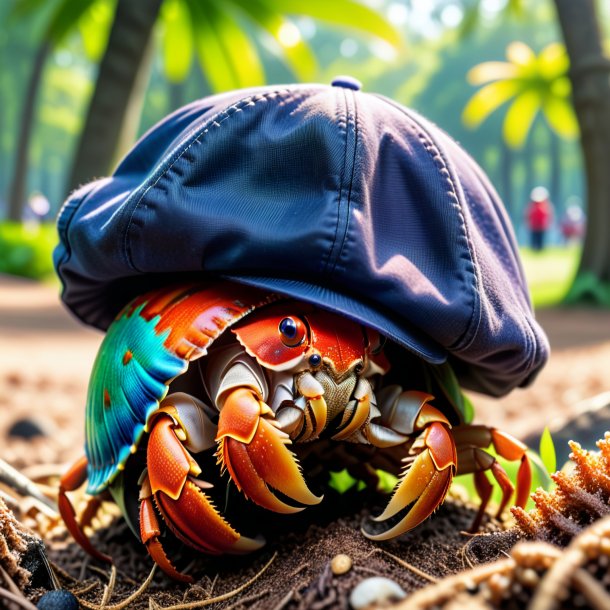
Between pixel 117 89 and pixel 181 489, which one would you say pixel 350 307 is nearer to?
pixel 181 489

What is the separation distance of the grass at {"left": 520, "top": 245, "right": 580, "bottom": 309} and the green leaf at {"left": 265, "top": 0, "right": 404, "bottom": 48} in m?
3.67

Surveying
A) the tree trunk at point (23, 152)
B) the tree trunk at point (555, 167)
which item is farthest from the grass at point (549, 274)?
the tree trunk at point (555, 167)

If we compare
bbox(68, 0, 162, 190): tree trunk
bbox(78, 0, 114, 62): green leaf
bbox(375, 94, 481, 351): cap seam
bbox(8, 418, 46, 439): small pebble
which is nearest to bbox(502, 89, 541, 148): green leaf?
bbox(78, 0, 114, 62): green leaf

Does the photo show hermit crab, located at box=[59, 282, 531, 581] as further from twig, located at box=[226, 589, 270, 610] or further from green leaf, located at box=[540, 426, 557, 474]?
green leaf, located at box=[540, 426, 557, 474]

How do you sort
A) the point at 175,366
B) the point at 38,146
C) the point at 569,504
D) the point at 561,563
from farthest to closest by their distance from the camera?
the point at 38,146
the point at 175,366
the point at 569,504
the point at 561,563

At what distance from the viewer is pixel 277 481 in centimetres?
122

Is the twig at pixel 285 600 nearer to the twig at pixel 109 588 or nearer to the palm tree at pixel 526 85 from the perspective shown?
the twig at pixel 109 588

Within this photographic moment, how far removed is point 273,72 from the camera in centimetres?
3478

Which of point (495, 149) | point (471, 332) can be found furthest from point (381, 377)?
point (495, 149)

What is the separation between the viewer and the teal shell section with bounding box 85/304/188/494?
4.34 ft

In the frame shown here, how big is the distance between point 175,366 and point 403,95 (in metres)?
37.5

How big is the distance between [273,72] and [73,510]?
35147mm

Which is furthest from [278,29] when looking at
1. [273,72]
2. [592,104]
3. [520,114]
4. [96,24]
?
[273,72]

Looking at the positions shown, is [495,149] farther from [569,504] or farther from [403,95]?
[569,504]
